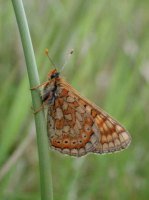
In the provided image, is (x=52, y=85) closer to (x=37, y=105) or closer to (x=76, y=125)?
(x=76, y=125)

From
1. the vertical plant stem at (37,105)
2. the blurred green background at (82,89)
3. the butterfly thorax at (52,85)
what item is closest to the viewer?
the vertical plant stem at (37,105)

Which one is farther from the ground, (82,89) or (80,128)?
(82,89)

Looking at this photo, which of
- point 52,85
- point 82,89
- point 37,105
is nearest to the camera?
point 37,105

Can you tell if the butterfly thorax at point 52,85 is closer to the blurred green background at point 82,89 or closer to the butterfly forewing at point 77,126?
the butterfly forewing at point 77,126

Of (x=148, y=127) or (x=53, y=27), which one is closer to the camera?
(x=53, y=27)

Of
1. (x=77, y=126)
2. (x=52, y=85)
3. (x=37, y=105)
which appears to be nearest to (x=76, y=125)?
(x=77, y=126)

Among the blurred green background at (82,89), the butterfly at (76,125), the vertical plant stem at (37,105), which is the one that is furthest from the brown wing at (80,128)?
the vertical plant stem at (37,105)

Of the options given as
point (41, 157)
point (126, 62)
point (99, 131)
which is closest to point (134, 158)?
point (126, 62)

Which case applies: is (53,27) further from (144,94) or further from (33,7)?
(33,7)
